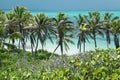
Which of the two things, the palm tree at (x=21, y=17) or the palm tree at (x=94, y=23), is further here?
the palm tree at (x=94, y=23)

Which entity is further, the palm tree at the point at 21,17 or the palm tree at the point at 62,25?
the palm tree at the point at 21,17

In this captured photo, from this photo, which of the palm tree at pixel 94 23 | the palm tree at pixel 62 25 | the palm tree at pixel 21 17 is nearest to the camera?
the palm tree at pixel 62 25

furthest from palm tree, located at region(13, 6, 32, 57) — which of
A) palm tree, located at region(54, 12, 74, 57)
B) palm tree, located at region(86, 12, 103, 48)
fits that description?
palm tree, located at region(86, 12, 103, 48)

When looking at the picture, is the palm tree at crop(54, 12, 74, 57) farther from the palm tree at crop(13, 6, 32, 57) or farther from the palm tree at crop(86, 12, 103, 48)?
the palm tree at crop(13, 6, 32, 57)

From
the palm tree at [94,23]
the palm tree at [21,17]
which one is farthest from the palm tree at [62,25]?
the palm tree at [21,17]

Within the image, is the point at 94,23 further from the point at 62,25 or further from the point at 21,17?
the point at 21,17

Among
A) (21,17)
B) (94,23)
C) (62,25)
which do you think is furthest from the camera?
(94,23)

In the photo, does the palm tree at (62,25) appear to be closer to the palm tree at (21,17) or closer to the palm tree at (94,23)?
the palm tree at (94,23)

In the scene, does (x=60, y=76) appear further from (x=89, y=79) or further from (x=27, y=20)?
(x=27, y=20)

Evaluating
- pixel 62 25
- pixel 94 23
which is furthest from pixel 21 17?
pixel 94 23

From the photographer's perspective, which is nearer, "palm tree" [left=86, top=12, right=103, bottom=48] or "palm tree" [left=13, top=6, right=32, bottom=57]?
"palm tree" [left=13, top=6, right=32, bottom=57]

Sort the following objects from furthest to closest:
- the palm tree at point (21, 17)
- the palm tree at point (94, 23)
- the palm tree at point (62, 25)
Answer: the palm tree at point (94, 23), the palm tree at point (21, 17), the palm tree at point (62, 25)

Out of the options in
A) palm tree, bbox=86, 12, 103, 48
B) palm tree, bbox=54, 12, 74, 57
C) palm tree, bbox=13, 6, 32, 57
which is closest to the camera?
palm tree, bbox=54, 12, 74, 57

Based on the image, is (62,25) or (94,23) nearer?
(62,25)
